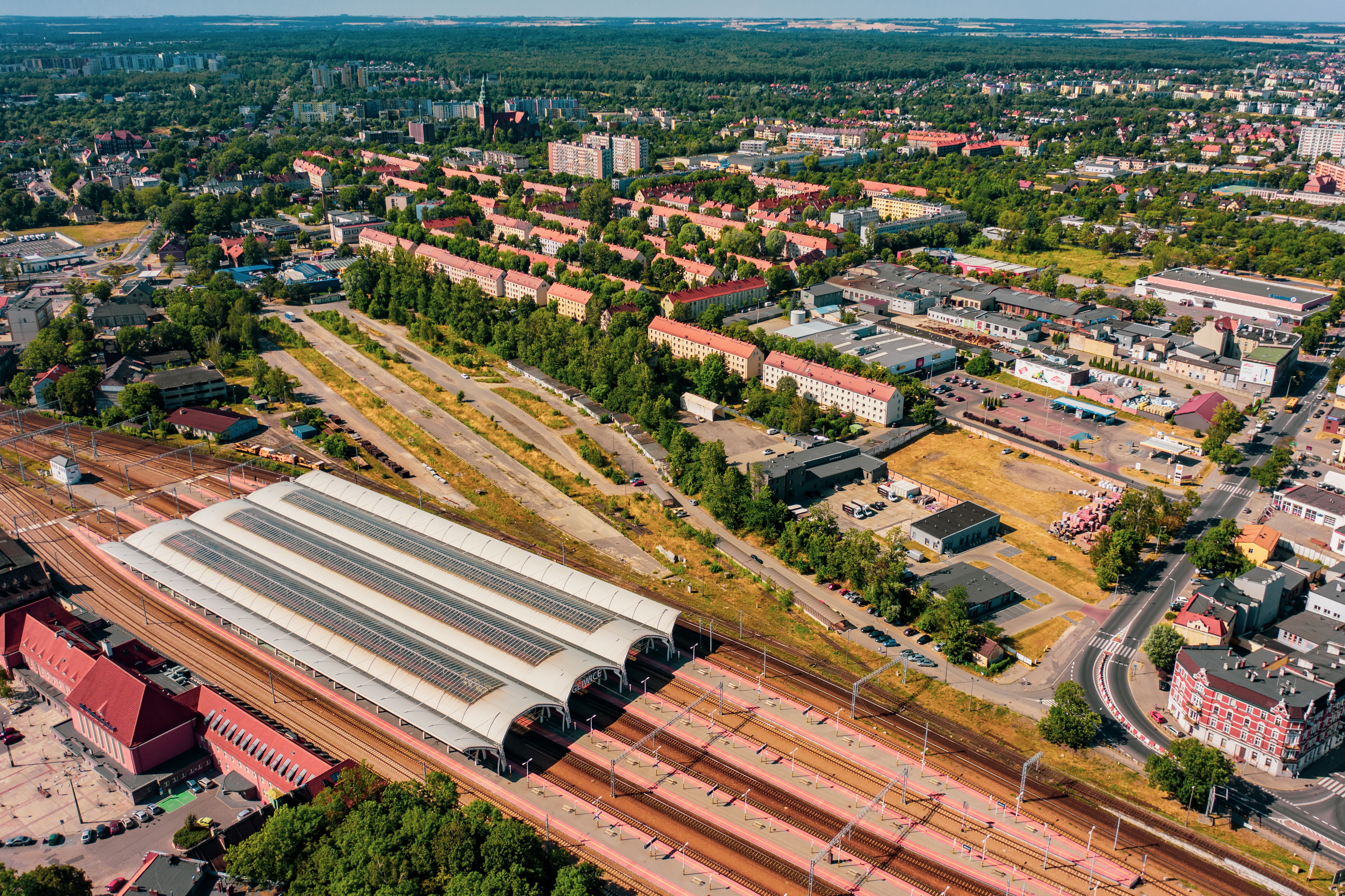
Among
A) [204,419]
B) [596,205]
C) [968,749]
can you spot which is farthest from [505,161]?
[968,749]

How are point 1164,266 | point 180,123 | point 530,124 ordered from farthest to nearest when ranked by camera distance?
point 180,123, point 530,124, point 1164,266

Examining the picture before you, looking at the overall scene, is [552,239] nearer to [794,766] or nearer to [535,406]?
[535,406]

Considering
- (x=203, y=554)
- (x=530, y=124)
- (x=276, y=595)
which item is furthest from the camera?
(x=530, y=124)

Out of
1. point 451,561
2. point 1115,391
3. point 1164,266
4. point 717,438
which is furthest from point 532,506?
point 1164,266

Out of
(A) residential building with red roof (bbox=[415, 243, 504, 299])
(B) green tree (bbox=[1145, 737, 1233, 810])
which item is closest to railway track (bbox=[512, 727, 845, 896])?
(B) green tree (bbox=[1145, 737, 1233, 810])

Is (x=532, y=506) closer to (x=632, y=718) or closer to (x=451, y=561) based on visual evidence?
(x=451, y=561)

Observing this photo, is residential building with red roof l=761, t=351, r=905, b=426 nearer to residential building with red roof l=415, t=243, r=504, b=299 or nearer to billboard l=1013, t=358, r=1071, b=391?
billboard l=1013, t=358, r=1071, b=391

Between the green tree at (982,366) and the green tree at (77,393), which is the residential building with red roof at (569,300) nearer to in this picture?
the green tree at (982,366)
